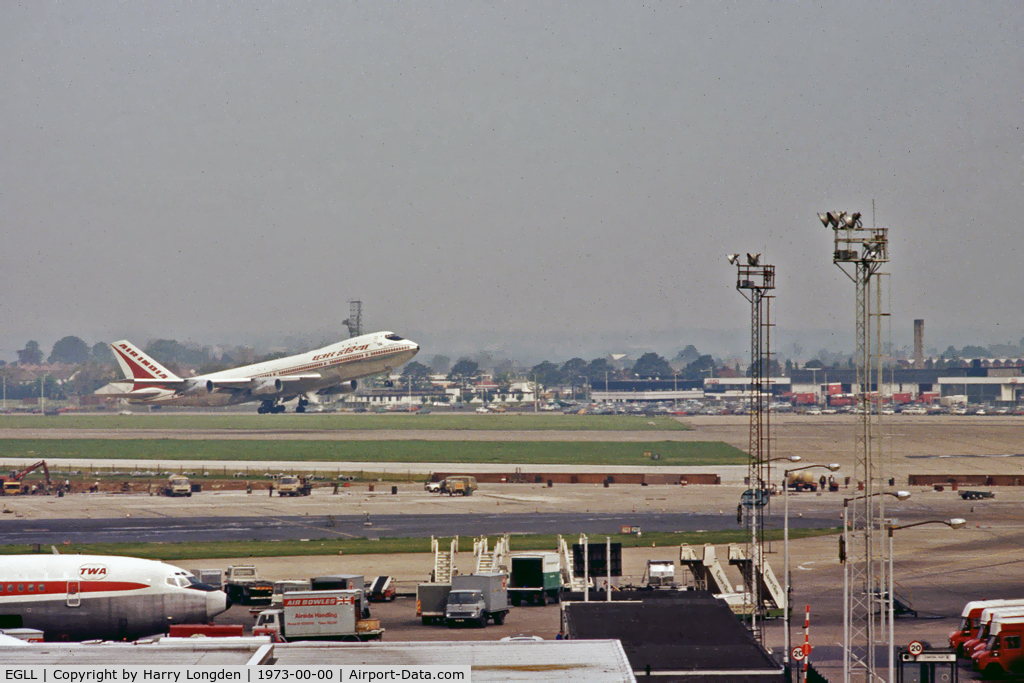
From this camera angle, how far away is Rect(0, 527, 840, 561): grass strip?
57.3 metres

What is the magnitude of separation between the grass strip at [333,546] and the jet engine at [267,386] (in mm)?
102465

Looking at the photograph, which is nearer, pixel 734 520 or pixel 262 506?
pixel 734 520

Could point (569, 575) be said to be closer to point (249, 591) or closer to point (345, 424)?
point (249, 591)

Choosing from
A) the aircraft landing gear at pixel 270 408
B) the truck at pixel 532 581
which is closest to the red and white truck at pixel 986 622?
the truck at pixel 532 581

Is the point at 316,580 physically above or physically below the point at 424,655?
below

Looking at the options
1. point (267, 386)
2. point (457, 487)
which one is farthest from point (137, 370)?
point (457, 487)

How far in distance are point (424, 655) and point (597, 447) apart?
107060mm

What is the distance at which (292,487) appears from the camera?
84.5 m

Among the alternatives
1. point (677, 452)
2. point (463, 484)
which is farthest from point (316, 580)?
point (677, 452)

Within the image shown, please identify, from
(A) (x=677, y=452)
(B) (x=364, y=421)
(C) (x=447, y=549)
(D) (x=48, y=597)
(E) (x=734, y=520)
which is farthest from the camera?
(B) (x=364, y=421)

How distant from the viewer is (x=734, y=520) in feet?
229

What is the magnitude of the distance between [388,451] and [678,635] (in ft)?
294

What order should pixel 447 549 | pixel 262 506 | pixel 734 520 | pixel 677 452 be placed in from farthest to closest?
pixel 677 452
pixel 262 506
pixel 734 520
pixel 447 549

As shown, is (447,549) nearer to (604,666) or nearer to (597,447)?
(604,666)
